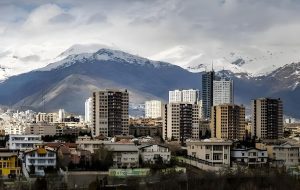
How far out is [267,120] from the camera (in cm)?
3609

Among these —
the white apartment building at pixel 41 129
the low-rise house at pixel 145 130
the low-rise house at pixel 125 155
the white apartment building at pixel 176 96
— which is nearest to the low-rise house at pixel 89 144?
the low-rise house at pixel 125 155

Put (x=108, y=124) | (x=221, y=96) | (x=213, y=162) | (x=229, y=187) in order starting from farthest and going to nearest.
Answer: (x=221, y=96), (x=108, y=124), (x=213, y=162), (x=229, y=187)

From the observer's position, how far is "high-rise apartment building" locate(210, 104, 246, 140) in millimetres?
33938

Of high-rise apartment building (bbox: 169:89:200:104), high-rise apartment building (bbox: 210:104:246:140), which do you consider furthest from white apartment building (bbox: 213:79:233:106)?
high-rise apartment building (bbox: 210:104:246:140)

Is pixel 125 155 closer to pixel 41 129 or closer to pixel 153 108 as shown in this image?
pixel 41 129

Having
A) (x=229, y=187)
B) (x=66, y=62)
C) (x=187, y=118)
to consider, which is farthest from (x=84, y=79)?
(x=229, y=187)

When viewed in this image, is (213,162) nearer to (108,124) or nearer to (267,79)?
(108,124)

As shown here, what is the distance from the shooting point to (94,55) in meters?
100

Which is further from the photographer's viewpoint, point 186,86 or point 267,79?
point 267,79

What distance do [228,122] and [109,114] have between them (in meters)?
5.31

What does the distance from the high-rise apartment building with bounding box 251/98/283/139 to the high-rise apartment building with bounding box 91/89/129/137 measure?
246 inches

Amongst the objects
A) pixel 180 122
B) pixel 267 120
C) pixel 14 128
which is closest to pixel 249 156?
pixel 180 122

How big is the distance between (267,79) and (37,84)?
118 feet

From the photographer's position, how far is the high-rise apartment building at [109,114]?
3325 cm
